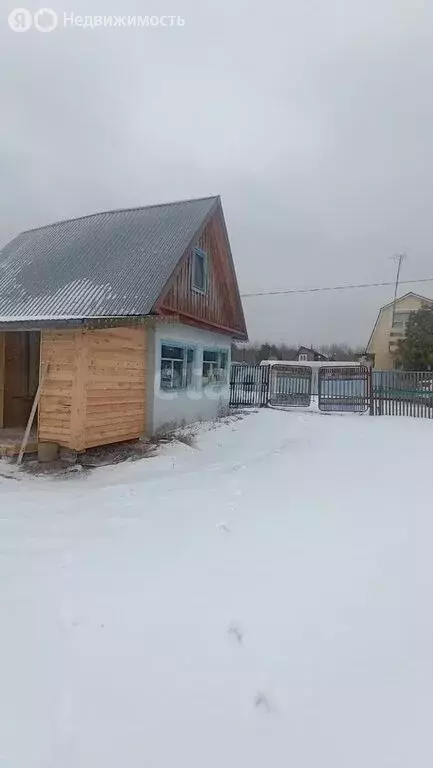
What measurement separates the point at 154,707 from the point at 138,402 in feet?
26.5

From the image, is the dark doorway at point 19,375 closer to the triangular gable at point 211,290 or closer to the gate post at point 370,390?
the triangular gable at point 211,290

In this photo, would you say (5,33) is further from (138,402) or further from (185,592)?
(185,592)

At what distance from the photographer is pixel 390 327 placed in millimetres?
32656

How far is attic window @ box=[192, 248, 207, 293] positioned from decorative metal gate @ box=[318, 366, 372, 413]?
698 cm

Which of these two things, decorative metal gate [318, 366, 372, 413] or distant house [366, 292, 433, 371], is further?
A: distant house [366, 292, 433, 371]

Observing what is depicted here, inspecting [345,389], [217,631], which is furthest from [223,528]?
[345,389]

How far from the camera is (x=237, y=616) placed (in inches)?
119

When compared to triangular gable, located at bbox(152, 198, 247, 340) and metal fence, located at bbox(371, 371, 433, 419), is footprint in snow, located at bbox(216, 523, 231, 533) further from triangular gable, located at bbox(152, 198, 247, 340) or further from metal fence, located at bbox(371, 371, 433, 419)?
metal fence, located at bbox(371, 371, 433, 419)

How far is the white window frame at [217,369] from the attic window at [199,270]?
6.29 feet

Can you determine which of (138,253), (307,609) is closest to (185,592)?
(307,609)

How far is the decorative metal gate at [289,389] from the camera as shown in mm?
18484

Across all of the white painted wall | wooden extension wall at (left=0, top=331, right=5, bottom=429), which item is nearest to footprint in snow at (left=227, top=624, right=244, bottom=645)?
the white painted wall

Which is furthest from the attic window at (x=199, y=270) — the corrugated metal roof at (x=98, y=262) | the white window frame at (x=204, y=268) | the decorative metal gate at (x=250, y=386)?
the decorative metal gate at (x=250, y=386)

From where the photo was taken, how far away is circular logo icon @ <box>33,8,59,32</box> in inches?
327
